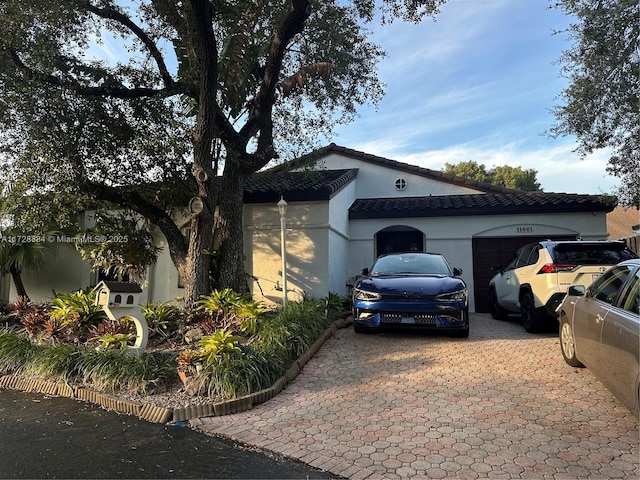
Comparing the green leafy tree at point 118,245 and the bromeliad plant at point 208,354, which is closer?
the bromeliad plant at point 208,354

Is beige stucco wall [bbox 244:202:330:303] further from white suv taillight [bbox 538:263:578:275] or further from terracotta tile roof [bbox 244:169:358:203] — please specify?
white suv taillight [bbox 538:263:578:275]

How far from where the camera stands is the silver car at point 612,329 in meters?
3.23

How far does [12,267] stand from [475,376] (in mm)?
11761

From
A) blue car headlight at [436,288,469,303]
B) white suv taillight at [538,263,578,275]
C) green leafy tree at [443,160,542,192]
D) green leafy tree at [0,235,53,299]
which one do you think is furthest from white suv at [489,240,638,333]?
green leafy tree at [443,160,542,192]

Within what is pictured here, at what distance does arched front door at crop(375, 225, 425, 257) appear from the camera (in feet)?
40.7

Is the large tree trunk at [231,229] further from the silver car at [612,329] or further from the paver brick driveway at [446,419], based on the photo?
the silver car at [612,329]

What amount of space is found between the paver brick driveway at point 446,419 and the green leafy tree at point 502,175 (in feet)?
95.6

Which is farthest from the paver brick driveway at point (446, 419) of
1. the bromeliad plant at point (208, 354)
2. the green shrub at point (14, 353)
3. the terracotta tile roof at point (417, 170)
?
the terracotta tile roof at point (417, 170)

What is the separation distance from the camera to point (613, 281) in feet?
13.6

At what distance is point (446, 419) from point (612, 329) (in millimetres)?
1730

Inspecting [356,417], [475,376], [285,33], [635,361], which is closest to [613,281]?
[635,361]

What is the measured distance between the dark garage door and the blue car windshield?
3.84m

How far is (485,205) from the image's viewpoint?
37.8ft

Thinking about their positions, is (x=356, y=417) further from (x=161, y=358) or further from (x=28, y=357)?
(x=28, y=357)
